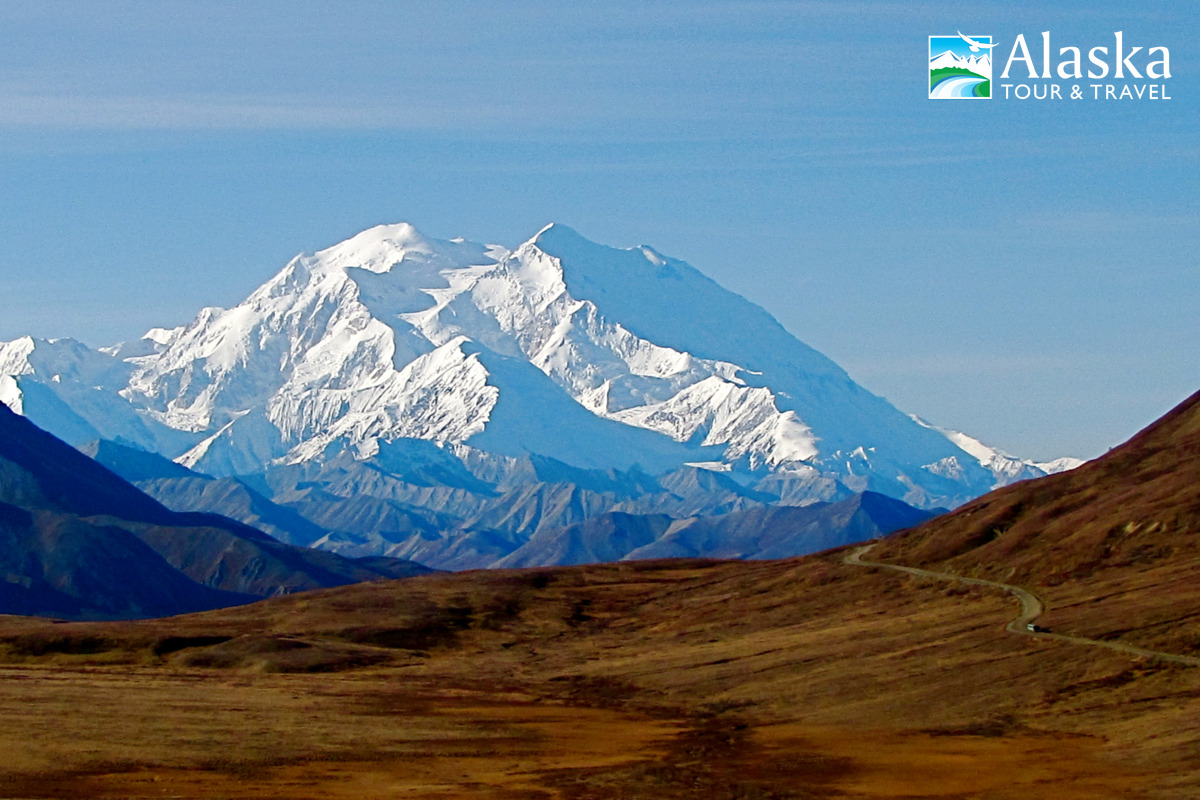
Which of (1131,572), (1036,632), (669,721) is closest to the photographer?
(669,721)

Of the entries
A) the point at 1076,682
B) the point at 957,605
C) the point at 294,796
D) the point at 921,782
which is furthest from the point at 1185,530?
the point at 294,796

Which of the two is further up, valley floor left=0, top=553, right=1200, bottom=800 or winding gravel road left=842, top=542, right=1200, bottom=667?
winding gravel road left=842, top=542, right=1200, bottom=667

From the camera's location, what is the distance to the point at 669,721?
148375mm

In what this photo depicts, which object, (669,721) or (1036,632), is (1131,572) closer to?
(1036,632)

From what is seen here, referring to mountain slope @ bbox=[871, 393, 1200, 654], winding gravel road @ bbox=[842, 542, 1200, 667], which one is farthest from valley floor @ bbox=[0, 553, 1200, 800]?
mountain slope @ bbox=[871, 393, 1200, 654]

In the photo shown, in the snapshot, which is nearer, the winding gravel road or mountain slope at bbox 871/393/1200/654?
the winding gravel road

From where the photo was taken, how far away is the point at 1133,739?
405ft

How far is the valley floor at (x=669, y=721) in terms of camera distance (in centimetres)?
11469

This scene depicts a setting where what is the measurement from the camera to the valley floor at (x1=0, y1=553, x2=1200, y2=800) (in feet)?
376

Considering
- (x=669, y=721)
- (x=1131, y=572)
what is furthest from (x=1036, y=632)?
(x=669, y=721)

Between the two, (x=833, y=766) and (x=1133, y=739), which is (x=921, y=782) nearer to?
(x=833, y=766)

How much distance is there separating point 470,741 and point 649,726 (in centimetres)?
1690

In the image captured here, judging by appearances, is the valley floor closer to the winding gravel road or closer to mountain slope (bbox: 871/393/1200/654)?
the winding gravel road

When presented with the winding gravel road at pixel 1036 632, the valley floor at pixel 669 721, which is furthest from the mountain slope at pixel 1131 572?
the valley floor at pixel 669 721
